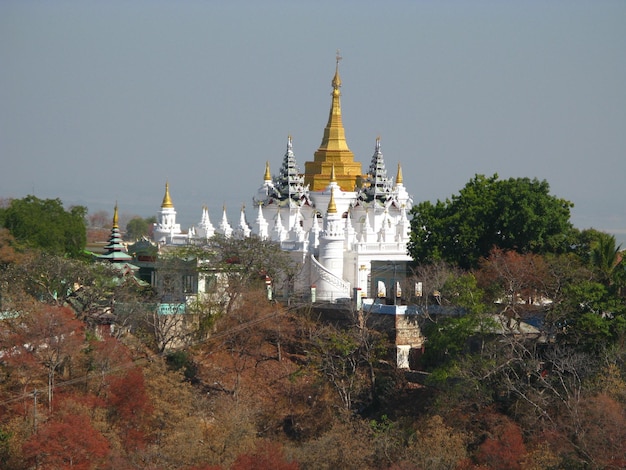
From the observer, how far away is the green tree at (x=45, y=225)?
52.9m

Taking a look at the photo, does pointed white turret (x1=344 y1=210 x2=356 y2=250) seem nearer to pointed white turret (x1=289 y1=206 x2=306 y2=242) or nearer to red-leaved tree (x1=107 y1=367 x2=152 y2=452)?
pointed white turret (x1=289 y1=206 x2=306 y2=242)

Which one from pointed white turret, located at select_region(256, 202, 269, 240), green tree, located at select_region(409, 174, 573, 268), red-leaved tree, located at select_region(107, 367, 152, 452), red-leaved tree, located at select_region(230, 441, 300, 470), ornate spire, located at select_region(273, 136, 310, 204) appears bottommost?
red-leaved tree, located at select_region(230, 441, 300, 470)

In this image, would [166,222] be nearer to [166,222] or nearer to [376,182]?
[166,222]

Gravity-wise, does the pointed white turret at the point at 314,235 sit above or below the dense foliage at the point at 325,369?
above

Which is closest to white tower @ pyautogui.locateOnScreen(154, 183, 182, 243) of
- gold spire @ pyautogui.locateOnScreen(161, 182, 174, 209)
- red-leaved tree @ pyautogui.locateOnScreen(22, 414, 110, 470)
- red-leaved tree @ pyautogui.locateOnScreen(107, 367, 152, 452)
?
gold spire @ pyautogui.locateOnScreen(161, 182, 174, 209)

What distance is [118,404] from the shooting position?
3803cm

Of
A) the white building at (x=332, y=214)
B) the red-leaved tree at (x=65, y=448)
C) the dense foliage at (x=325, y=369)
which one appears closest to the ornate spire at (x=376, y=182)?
the white building at (x=332, y=214)

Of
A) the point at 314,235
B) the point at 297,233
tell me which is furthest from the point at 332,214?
the point at 297,233

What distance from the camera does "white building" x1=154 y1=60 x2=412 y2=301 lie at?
50.2 m

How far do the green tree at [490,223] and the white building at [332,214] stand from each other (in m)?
3.86

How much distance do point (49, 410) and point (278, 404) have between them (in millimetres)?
5767

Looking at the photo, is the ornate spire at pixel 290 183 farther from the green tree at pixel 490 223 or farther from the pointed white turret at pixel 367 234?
the green tree at pixel 490 223

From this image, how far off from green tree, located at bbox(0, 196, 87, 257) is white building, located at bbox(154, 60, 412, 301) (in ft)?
9.35

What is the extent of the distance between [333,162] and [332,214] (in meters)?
7.26
